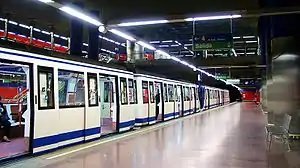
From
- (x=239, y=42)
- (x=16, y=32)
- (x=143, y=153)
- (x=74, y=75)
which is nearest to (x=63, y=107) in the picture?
(x=74, y=75)

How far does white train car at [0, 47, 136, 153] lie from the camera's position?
7.28 metres

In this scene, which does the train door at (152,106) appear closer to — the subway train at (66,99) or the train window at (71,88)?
the subway train at (66,99)

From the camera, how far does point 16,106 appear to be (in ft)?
34.5

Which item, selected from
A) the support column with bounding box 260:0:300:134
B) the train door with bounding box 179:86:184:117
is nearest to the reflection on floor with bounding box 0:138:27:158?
the support column with bounding box 260:0:300:134

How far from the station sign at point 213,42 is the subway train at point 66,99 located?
251 cm

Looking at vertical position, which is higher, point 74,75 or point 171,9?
point 171,9

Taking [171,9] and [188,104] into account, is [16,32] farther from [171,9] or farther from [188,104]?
[188,104]

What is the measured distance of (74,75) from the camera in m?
9.13

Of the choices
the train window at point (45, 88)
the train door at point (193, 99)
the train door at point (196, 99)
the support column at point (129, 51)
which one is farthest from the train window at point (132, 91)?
the train door at point (196, 99)

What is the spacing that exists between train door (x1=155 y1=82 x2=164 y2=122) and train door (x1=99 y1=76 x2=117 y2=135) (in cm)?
369

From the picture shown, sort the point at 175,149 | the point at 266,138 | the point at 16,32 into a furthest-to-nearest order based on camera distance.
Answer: the point at 16,32, the point at 266,138, the point at 175,149

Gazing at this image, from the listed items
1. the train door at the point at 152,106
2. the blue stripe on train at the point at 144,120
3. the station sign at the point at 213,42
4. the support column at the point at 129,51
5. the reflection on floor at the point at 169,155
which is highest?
the support column at the point at 129,51

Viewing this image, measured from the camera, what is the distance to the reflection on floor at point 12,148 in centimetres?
738

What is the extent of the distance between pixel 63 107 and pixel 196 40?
7064 millimetres
